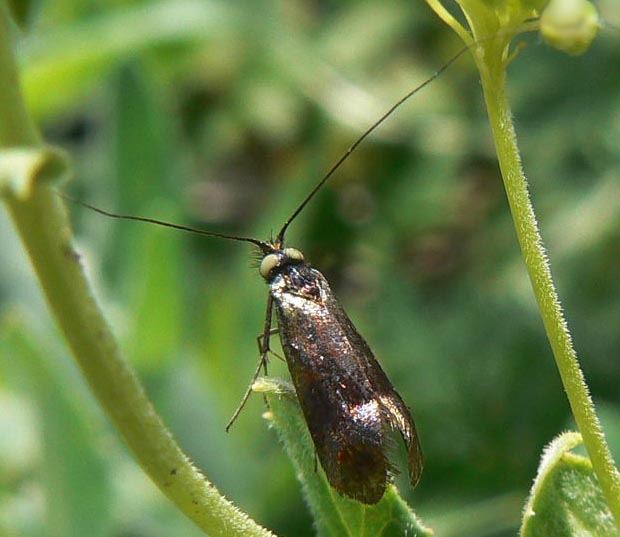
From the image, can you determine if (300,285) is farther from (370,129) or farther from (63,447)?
(63,447)

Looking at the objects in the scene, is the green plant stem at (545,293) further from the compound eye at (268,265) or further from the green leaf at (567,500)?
the compound eye at (268,265)

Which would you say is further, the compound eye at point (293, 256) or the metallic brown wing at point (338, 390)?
the compound eye at point (293, 256)

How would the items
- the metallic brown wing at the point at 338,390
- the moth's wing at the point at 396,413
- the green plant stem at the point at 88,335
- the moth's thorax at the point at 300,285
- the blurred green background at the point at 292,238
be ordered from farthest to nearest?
the blurred green background at the point at 292,238, the moth's thorax at the point at 300,285, the moth's wing at the point at 396,413, the metallic brown wing at the point at 338,390, the green plant stem at the point at 88,335

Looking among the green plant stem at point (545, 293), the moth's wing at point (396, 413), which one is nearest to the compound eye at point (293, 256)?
the moth's wing at point (396, 413)

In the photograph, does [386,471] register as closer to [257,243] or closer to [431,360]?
[257,243]

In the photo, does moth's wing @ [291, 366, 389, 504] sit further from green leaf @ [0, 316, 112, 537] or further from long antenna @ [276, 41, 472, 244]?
green leaf @ [0, 316, 112, 537]

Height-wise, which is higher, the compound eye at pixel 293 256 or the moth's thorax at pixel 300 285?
the compound eye at pixel 293 256

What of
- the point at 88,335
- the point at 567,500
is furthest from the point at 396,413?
the point at 88,335
